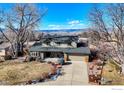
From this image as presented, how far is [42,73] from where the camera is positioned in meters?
3.61

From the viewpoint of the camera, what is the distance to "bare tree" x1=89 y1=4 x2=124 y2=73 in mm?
3615

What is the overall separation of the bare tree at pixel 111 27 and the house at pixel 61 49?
33 cm

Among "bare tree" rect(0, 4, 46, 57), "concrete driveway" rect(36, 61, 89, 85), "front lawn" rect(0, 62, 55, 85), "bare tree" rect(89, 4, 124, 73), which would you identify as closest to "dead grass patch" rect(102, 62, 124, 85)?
"bare tree" rect(89, 4, 124, 73)

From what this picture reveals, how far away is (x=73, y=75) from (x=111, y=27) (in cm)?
87

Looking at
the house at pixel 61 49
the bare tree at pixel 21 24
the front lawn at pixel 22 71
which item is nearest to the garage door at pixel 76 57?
the house at pixel 61 49

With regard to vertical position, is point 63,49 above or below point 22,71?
above

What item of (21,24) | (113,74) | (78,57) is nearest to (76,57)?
(78,57)

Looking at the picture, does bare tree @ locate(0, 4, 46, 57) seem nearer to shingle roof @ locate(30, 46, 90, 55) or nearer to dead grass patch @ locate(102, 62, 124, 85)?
shingle roof @ locate(30, 46, 90, 55)

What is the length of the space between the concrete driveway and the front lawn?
165 millimetres

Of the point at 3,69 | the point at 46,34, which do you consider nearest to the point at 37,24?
the point at 46,34

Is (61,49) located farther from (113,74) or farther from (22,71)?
(113,74)

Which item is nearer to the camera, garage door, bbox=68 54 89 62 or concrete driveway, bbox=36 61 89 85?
concrete driveway, bbox=36 61 89 85

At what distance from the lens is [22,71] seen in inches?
143

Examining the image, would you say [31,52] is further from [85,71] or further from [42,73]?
[85,71]
